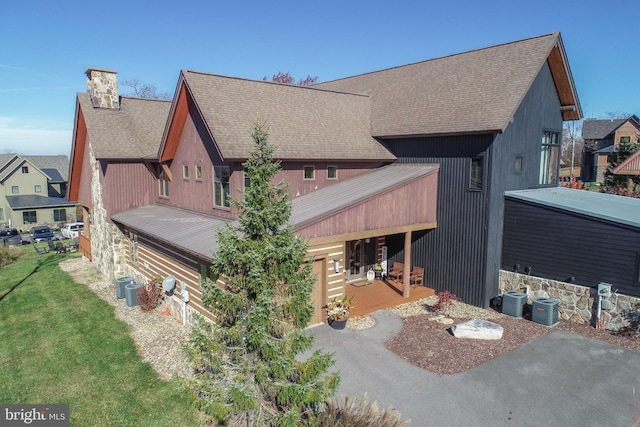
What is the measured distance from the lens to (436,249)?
1673cm

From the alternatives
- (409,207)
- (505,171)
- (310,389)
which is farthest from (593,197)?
Result: (310,389)

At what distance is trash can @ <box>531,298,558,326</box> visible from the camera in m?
13.6

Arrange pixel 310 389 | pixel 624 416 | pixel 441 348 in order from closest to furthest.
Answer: pixel 310 389
pixel 624 416
pixel 441 348

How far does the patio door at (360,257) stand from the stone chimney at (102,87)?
48.8 feet

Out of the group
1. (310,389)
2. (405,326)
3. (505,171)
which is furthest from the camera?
(505,171)

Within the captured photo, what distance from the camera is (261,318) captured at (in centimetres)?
697

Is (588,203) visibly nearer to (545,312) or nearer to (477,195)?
(477,195)

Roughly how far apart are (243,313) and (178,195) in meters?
13.5

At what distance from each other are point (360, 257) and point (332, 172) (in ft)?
12.6

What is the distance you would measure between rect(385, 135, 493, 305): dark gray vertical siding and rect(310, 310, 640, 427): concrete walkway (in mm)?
3676

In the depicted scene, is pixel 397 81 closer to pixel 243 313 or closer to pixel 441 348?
pixel 441 348

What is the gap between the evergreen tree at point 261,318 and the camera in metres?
7.05

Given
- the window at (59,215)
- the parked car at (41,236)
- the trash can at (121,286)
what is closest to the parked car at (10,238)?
the parked car at (41,236)

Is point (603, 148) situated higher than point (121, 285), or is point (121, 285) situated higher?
point (603, 148)
